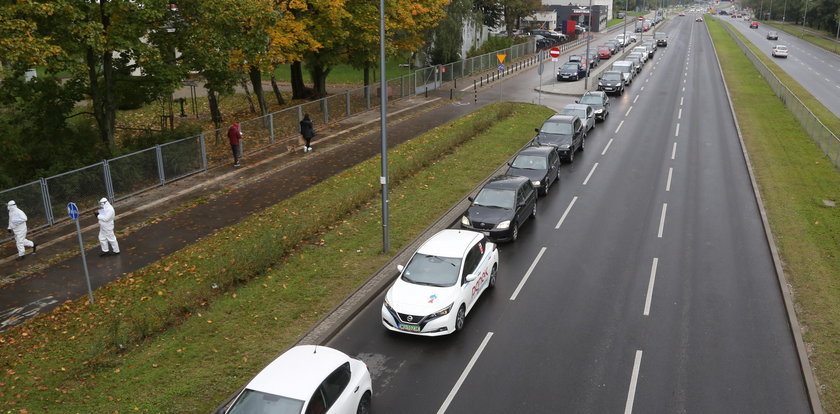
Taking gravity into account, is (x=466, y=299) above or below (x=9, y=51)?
below

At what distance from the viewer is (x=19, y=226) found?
1653 cm

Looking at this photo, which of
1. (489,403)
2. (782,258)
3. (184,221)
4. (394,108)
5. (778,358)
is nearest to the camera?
(489,403)

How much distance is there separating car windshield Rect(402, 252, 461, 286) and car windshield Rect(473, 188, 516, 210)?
4.89 m

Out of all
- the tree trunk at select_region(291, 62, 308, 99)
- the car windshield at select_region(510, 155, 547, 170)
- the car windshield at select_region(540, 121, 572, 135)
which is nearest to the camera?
the car windshield at select_region(510, 155, 547, 170)

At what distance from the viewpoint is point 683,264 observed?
54.0 feet

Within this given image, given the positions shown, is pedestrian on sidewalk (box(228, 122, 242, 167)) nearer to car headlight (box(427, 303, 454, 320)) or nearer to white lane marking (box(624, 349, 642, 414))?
car headlight (box(427, 303, 454, 320))

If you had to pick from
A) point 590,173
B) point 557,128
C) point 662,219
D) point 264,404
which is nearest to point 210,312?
point 264,404

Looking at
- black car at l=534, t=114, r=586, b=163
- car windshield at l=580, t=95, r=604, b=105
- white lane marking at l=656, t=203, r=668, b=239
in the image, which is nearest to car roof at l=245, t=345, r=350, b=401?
white lane marking at l=656, t=203, r=668, b=239

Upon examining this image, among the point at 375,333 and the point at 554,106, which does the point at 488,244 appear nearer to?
the point at 375,333

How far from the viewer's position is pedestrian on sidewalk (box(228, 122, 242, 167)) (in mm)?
24969

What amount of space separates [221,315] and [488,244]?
21.3ft

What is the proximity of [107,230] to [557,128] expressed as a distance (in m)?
18.9

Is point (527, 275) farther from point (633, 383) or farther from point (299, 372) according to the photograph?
point (299, 372)

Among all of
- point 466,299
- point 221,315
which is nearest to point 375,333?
point 466,299
